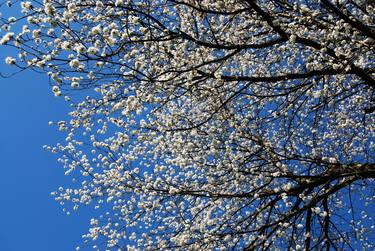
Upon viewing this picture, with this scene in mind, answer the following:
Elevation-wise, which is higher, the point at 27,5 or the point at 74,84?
the point at 27,5

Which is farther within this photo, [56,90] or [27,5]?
[56,90]

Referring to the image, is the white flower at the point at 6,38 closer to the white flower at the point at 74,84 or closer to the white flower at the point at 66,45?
the white flower at the point at 66,45

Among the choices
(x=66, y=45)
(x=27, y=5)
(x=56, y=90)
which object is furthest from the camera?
(x=56, y=90)

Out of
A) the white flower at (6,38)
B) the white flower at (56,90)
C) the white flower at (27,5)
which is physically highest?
the white flower at (27,5)

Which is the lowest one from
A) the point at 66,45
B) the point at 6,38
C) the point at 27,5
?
the point at 66,45

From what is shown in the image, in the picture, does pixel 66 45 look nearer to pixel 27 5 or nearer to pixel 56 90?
pixel 56 90

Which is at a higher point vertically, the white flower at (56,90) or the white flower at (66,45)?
the white flower at (56,90)

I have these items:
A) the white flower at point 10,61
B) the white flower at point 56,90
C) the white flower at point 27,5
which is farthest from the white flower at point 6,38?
the white flower at point 56,90

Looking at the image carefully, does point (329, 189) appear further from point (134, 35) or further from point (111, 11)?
point (111, 11)

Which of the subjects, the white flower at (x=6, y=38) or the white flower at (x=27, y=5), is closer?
the white flower at (x=6, y=38)

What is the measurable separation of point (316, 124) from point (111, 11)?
5.31 meters

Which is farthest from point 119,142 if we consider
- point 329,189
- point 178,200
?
point 329,189

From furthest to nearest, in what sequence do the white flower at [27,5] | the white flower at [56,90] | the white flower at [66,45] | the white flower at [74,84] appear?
the white flower at [74,84] < the white flower at [56,90] < the white flower at [27,5] < the white flower at [66,45]

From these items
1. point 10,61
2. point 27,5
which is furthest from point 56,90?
point 27,5
